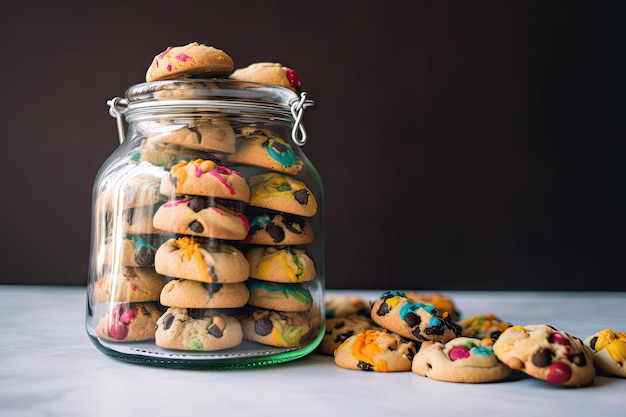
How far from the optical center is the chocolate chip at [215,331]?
1010 mm

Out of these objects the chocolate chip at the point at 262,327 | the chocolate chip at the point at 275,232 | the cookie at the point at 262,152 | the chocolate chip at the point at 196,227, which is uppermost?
the cookie at the point at 262,152

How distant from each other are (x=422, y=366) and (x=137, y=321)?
→ 1.45 feet

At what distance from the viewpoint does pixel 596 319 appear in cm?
163

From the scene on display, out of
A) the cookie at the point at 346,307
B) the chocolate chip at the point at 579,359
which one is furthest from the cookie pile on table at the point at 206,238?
the chocolate chip at the point at 579,359

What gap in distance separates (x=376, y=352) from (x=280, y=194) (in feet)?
0.97

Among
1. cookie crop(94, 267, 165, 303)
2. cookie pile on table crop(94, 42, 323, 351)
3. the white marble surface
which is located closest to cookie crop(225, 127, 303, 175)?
cookie pile on table crop(94, 42, 323, 351)

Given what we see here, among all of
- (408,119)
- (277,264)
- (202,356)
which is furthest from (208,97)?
(408,119)

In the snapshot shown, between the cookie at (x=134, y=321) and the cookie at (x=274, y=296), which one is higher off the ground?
the cookie at (x=274, y=296)

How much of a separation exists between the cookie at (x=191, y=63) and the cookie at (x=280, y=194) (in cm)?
18

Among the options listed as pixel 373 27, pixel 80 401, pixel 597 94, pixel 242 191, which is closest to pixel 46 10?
pixel 373 27

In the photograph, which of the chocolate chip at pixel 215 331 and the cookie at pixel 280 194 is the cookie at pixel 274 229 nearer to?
the cookie at pixel 280 194

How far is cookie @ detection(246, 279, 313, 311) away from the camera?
106 centimetres

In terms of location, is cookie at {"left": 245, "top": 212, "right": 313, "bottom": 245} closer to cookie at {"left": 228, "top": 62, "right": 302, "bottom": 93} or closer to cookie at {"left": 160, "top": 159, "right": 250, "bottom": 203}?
cookie at {"left": 160, "top": 159, "right": 250, "bottom": 203}

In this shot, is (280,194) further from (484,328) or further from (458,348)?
(484,328)
